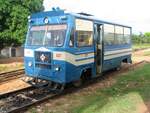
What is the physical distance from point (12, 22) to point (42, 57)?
13.8 meters

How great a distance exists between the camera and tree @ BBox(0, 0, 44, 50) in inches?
959

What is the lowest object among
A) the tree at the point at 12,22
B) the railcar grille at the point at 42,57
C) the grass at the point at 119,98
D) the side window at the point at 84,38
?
the grass at the point at 119,98

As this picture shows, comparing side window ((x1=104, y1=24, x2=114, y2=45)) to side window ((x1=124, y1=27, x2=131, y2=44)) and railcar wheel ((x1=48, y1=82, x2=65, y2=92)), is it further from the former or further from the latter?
railcar wheel ((x1=48, y1=82, x2=65, y2=92))

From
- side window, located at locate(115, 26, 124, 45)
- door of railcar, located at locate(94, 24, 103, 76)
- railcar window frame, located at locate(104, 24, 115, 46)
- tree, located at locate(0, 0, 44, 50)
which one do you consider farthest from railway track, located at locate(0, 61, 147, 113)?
tree, located at locate(0, 0, 44, 50)

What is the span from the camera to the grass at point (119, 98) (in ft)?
31.3

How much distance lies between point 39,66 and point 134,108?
14.2 feet

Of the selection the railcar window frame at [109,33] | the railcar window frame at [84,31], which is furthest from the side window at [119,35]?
the railcar window frame at [84,31]

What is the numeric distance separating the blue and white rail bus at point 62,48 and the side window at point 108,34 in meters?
0.43

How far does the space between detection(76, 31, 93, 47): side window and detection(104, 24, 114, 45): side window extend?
1.79 m

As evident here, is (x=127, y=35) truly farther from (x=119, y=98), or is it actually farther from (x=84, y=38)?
(x=119, y=98)

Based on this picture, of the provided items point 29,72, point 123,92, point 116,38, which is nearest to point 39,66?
point 29,72

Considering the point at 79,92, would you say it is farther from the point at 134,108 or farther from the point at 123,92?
the point at 134,108

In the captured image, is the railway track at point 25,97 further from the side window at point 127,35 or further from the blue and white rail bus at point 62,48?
the side window at point 127,35

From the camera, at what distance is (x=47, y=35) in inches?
476
